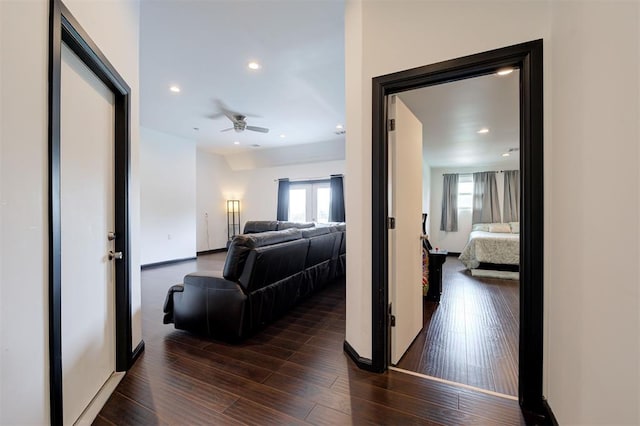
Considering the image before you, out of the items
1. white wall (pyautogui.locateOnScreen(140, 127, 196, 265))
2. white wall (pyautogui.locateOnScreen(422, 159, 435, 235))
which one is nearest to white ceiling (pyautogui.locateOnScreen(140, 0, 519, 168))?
white wall (pyautogui.locateOnScreen(140, 127, 196, 265))

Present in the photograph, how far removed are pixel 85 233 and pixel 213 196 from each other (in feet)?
21.9

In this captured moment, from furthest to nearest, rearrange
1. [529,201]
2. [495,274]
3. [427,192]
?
[427,192], [495,274], [529,201]

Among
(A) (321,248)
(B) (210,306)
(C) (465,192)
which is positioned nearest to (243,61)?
(A) (321,248)

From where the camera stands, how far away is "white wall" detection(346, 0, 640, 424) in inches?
36.5

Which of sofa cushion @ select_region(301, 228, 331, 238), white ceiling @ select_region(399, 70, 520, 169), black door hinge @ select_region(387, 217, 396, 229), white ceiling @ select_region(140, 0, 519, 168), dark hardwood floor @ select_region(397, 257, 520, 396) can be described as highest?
white ceiling @ select_region(140, 0, 519, 168)

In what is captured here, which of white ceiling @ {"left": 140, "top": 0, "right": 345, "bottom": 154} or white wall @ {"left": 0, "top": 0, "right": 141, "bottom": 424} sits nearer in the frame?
white wall @ {"left": 0, "top": 0, "right": 141, "bottom": 424}

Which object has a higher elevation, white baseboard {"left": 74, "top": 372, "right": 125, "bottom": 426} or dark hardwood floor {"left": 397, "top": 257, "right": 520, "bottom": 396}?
white baseboard {"left": 74, "top": 372, "right": 125, "bottom": 426}

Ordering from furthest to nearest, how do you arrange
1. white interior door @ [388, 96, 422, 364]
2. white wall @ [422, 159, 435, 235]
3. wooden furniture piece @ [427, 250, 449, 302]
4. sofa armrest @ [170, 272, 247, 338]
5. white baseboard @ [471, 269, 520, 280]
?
white wall @ [422, 159, 435, 235], white baseboard @ [471, 269, 520, 280], wooden furniture piece @ [427, 250, 449, 302], sofa armrest @ [170, 272, 247, 338], white interior door @ [388, 96, 422, 364]

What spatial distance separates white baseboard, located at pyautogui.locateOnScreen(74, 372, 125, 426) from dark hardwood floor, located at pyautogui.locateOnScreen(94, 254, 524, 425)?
0.11ft

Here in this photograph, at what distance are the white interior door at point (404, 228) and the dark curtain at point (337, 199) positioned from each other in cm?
473

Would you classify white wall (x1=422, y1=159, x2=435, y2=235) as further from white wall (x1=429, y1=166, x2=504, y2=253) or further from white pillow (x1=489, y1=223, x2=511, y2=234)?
white pillow (x1=489, y1=223, x2=511, y2=234)

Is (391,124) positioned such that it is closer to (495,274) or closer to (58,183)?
(58,183)

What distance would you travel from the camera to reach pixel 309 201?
798 centimetres

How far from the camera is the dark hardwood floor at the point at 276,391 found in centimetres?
153
